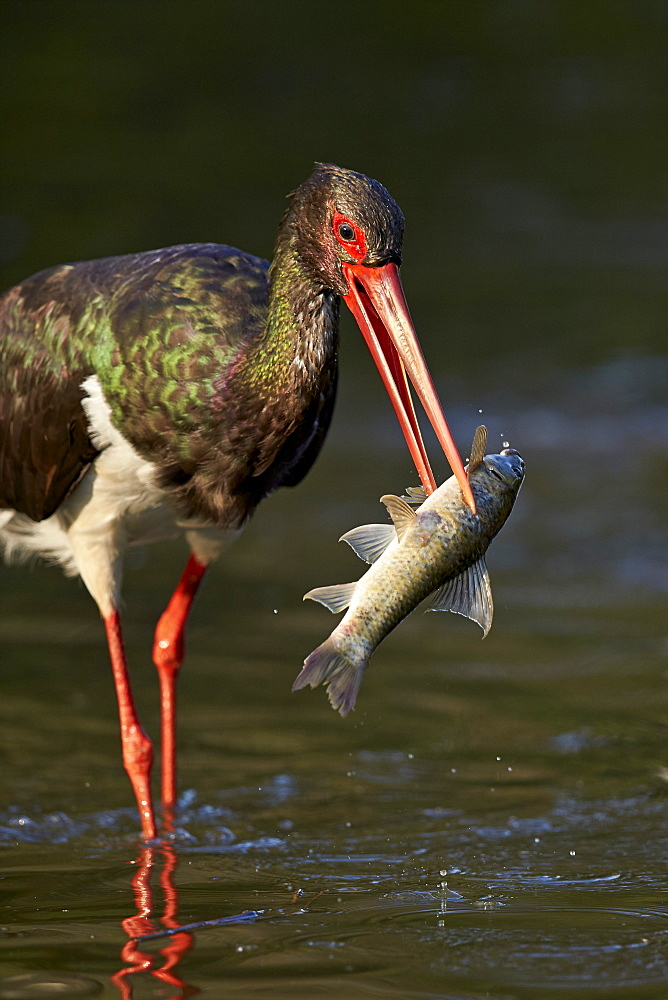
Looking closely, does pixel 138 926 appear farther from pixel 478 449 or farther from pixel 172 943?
pixel 478 449

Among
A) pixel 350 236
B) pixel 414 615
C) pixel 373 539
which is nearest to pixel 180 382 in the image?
pixel 350 236

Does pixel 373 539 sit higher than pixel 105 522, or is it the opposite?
pixel 373 539

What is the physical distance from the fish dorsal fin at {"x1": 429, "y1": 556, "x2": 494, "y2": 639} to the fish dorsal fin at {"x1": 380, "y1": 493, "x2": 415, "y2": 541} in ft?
0.63

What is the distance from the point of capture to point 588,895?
4.24 metres

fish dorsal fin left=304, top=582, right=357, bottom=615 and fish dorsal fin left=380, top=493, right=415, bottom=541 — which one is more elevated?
fish dorsal fin left=380, top=493, right=415, bottom=541

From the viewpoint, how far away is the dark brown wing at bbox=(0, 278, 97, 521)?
16.7ft

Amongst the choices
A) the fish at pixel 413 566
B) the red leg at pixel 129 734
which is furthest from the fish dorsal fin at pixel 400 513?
the red leg at pixel 129 734

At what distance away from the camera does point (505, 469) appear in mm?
4004

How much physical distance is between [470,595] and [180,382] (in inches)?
49.2

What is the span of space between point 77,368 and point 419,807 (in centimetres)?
171

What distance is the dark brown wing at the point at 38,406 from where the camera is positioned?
5086 mm

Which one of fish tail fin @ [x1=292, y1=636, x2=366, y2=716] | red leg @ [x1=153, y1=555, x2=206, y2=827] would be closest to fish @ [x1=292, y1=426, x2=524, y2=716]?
fish tail fin @ [x1=292, y1=636, x2=366, y2=716]

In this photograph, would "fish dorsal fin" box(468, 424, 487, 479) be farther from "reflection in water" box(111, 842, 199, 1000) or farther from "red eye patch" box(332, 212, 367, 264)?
"reflection in water" box(111, 842, 199, 1000)

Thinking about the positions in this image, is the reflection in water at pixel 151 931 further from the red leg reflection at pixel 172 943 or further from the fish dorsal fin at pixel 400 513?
the fish dorsal fin at pixel 400 513
